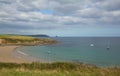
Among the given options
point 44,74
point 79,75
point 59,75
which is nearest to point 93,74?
point 79,75

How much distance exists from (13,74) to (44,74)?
4.88 ft

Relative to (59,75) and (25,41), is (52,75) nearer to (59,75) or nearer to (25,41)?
(59,75)

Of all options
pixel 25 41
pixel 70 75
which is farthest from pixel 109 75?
pixel 25 41

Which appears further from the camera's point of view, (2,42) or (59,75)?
(2,42)

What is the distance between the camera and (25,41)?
401 ft

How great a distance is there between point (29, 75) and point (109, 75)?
3.79m

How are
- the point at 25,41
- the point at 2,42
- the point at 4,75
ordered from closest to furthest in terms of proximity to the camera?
the point at 4,75 → the point at 2,42 → the point at 25,41

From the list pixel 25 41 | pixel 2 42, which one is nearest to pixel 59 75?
pixel 2 42

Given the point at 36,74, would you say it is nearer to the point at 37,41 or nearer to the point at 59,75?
the point at 59,75

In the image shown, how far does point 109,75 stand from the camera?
11.1 metres

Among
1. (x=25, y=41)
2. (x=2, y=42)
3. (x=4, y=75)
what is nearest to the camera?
(x=4, y=75)

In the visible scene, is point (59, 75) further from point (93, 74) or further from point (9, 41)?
point (9, 41)

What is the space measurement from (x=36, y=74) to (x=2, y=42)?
102m

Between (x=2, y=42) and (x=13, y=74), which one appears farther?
(x=2, y=42)
